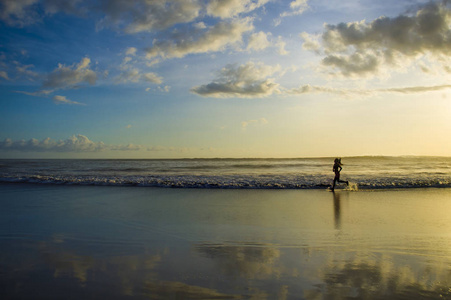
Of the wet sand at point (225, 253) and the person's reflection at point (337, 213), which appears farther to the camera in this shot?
the person's reflection at point (337, 213)

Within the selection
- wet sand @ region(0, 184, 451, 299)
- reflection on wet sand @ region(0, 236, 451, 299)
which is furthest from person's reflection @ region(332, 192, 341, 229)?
reflection on wet sand @ region(0, 236, 451, 299)

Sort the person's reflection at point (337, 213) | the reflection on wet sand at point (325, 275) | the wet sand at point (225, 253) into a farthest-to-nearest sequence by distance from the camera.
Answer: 1. the person's reflection at point (337, 213)
2. the wet sand at point (225, 253)
3. the reflection on wet sand at point (325, 275)

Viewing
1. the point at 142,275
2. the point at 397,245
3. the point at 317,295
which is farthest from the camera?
the point at 397,245

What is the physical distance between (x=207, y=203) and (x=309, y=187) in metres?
7.45

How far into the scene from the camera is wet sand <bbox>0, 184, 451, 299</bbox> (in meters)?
3.47

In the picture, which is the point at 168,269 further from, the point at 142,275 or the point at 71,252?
the point at 71,252

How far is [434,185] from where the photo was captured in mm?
15352

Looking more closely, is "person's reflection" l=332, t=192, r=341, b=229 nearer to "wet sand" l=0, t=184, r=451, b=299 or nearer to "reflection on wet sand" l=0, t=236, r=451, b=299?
"wet sand" l=0, t=184, r=451, b=299

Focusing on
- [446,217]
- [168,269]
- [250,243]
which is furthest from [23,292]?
[446,217]

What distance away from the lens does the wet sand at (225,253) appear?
11.4 feet

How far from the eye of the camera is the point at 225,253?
4.81 meters

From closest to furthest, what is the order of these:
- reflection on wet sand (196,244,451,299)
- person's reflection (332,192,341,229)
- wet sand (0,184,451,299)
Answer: reflection on wet sand (196,244,451,299) < wet sand (0,184,451,299) < person's reflection (332,192,341,229)

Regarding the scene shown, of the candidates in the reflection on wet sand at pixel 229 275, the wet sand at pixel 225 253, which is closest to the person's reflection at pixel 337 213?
the wet sand at pixel 225 253

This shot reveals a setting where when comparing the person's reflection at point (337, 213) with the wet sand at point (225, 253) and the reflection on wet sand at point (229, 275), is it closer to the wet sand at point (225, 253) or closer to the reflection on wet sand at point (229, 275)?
the wet sand at point (225, 253)
